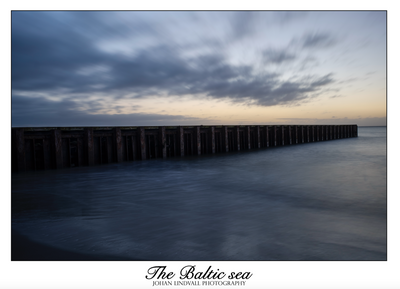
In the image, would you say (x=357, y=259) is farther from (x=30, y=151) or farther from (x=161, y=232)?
(x=30, y=151)

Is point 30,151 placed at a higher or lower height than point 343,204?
higher

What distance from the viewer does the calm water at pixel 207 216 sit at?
147 inches

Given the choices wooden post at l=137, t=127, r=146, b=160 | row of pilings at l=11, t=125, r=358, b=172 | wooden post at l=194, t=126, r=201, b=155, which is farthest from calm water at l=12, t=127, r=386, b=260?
wooden post at l=194, t=126, r=201, b=155

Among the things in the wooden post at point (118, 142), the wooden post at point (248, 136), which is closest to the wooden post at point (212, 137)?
the wooden post at point (248, 136)

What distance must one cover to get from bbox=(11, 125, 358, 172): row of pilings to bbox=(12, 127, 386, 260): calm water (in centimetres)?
242

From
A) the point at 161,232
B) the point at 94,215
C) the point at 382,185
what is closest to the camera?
the point at 161,232

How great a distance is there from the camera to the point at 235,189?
8148 millimetres

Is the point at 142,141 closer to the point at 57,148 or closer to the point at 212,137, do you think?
the point at 57,148

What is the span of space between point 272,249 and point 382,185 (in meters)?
7.30

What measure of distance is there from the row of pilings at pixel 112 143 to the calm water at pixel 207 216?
2.42m

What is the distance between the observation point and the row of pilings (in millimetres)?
11812

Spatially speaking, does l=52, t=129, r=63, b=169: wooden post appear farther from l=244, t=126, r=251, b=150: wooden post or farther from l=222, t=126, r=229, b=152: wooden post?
l=244, t=126, r=251, b=150: wooden post
